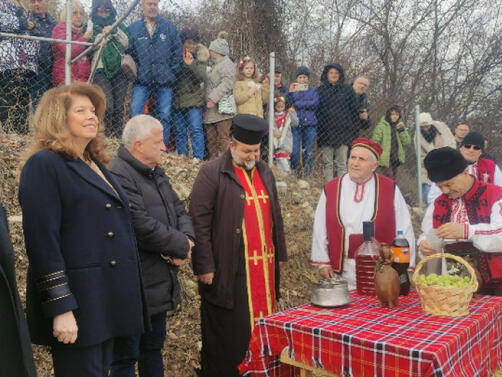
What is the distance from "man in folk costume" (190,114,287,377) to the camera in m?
3.50

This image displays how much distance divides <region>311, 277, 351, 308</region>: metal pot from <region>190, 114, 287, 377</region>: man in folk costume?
94 centimetres

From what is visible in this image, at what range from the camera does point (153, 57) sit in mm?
5961

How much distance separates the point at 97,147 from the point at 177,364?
2277 mm

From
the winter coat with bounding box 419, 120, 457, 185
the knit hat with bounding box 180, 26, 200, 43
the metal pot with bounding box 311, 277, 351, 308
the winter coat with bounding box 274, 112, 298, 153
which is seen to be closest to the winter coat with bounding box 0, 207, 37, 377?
the metal pot with bounding box 311, 277, 351, 308

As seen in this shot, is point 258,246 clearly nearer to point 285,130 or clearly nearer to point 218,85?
point 218,85

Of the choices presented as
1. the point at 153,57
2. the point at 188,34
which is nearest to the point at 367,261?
the point at 153,57

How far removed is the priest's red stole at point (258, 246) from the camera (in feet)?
11.7

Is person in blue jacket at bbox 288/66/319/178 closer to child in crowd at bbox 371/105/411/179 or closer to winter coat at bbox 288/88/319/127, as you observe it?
winter coat at bbox 288/88/319/127

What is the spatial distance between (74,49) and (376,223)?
4030mm

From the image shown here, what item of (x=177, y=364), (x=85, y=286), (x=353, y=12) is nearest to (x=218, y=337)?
(x=177, y=364)

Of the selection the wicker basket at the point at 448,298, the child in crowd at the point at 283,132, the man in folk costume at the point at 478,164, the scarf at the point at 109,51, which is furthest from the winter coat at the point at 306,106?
the wicker basket at the point at 448,298

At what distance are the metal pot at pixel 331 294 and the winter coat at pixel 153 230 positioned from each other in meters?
0.86

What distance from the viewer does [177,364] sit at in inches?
159

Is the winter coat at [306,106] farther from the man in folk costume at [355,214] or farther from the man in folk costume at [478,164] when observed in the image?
the man in folk costume at [355,214]
